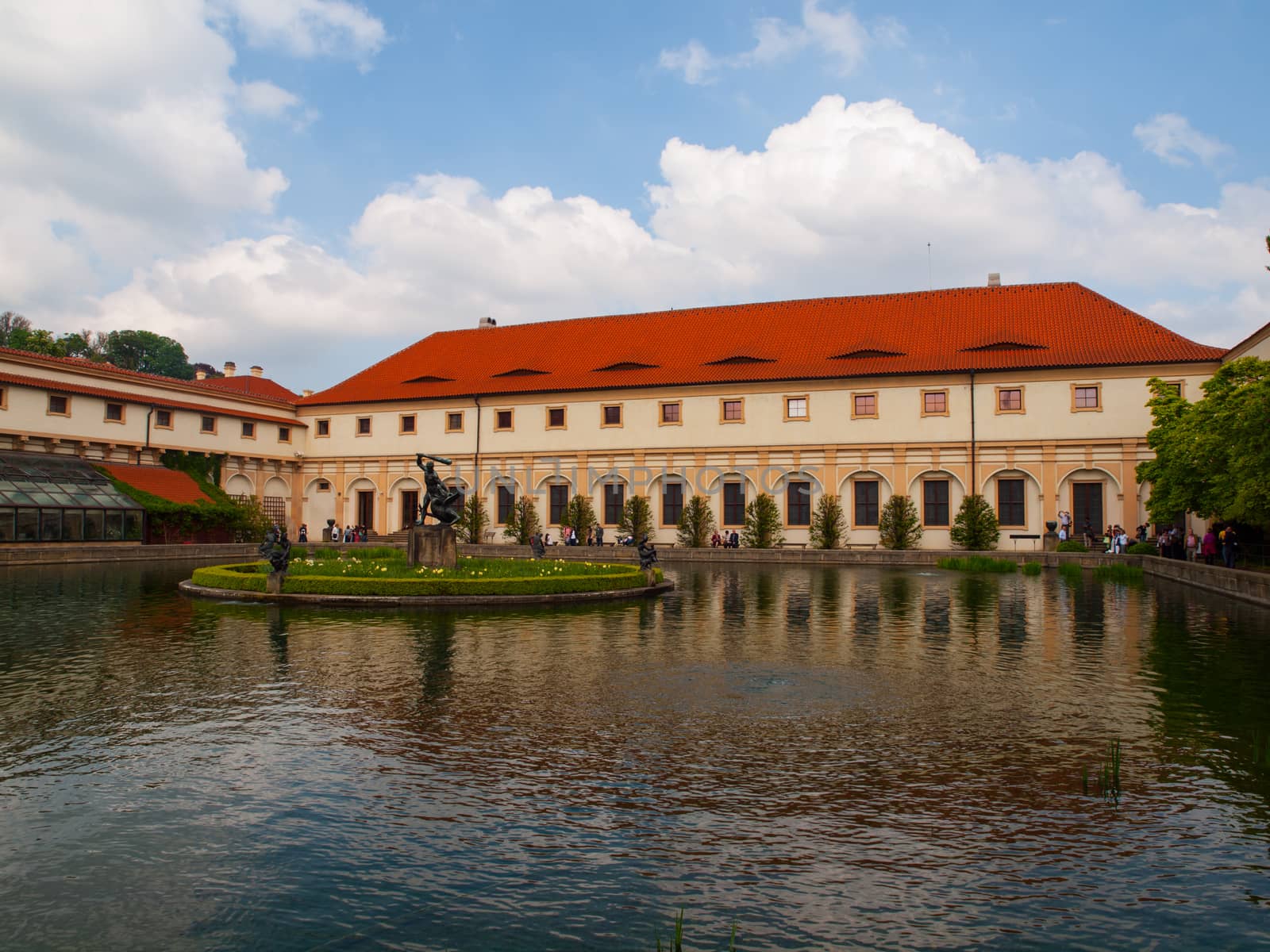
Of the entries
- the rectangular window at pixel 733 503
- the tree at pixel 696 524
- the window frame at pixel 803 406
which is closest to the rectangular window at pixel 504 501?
the tree at pixel 696 524

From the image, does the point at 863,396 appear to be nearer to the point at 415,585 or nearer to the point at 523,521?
the point at 523,521

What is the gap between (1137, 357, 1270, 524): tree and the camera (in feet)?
73.9

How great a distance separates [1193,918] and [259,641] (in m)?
12.9

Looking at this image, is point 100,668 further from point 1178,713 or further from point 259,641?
point 1178,713

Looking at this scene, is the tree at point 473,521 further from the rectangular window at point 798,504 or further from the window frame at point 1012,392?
the window frame at point 1012,392

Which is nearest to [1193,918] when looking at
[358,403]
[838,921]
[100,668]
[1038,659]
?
[838,921]

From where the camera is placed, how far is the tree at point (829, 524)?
46500mm

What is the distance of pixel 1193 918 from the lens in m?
5.02

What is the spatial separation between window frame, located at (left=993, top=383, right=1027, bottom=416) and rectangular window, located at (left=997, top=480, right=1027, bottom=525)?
332 centimetres

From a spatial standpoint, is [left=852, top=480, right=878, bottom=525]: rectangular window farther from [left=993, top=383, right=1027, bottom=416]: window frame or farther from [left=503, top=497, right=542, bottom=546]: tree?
[left=503, top=497, right=542, bottom=546]: tree

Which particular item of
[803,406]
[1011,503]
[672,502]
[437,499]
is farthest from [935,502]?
[437,499]

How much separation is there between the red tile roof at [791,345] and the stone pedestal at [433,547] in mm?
27483

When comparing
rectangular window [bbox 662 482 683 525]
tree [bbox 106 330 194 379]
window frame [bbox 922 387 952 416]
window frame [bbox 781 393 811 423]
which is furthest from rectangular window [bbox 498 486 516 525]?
tree [bbox 106 330 194 379]

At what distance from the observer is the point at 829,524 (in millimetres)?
46531
